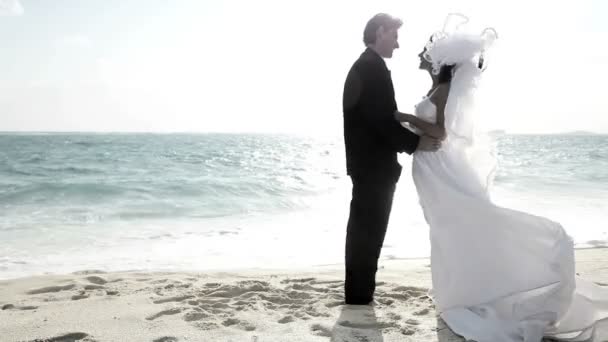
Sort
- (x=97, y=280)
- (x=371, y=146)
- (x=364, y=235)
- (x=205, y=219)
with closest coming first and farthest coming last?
(x=371, y=146) → (x=364, y=235) → (x=97, y=280) → (x=205, y=219)

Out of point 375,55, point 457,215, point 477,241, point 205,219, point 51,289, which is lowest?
point 205,219

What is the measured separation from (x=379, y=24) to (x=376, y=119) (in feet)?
2.24

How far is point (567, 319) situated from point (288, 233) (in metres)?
5.91

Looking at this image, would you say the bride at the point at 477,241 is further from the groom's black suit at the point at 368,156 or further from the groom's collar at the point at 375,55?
the groom's collar at the point at 375,55

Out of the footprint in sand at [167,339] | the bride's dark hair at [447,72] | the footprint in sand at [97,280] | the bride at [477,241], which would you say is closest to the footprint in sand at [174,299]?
the footprint in sand at [167,339]

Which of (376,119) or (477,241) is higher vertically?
(376,119)

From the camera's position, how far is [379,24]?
3730 mm

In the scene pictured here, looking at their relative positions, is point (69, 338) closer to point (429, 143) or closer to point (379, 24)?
point (429, 143)

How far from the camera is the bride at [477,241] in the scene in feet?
9.97

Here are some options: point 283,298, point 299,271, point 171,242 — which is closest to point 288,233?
point 171,242

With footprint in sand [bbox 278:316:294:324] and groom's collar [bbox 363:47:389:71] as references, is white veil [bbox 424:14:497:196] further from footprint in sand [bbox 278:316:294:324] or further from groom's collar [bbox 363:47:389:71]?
footprint in sand [bbox 278:316:294:324]

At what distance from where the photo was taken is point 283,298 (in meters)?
4.15

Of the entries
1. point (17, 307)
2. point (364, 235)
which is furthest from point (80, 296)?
point (364, 235)

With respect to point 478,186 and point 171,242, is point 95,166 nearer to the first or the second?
point 171,242
